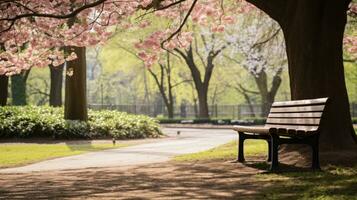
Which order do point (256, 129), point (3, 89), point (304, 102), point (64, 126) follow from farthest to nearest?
point (3, 89) < point (64, 126) < point (256, 129) < point (304, 102)

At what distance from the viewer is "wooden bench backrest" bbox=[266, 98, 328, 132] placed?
29.5ft

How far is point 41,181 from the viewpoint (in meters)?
9.52

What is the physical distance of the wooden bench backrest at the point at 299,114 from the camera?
898cm

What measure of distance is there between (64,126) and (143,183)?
50.0 feet

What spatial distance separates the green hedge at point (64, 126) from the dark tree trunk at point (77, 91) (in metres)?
0.52

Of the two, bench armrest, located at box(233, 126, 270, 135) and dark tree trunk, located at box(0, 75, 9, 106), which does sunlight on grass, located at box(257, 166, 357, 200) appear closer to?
bench armrest, located at box(233, 126, 270, 135)

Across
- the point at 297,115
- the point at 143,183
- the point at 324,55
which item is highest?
the point at 324,55

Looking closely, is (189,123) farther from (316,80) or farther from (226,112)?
(316,80)

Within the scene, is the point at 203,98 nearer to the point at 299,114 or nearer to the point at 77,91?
the point at 77,91

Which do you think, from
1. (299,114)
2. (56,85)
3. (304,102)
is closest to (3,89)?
(56,85)

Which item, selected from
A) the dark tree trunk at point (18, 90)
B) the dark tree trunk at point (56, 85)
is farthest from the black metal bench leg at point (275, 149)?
the dark tree trunk at point (18, 90)

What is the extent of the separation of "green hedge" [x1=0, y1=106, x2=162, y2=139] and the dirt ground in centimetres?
1229

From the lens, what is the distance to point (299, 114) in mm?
9703

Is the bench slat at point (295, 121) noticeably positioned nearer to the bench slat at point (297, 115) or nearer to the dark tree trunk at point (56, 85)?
the bench slat at point (297, 115)
